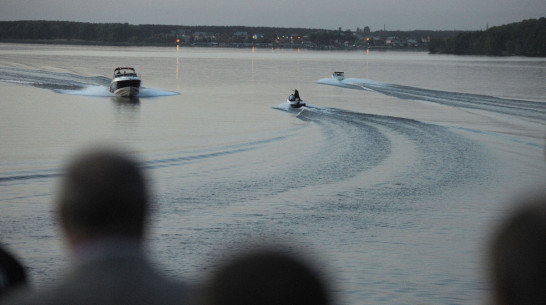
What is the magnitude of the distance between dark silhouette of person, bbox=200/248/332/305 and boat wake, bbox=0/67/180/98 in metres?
35.5

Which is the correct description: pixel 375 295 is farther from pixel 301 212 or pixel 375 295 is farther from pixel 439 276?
pixel 301 212

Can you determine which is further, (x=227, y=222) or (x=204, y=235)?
(x=227, y=222)

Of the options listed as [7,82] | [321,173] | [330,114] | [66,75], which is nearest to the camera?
[321,173]

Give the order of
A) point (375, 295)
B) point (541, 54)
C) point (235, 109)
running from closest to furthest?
point (375, 295) → point (235, 109) → point (541, 54)

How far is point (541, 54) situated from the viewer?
474 ft

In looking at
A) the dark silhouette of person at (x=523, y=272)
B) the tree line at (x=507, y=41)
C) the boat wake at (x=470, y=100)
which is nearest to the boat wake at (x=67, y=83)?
the boat wake at (x=470, y=100)

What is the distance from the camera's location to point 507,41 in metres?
149

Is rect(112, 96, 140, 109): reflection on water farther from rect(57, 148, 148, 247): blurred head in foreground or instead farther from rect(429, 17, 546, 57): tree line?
rect(429, 17, 546, 57): tree line

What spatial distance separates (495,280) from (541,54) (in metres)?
152

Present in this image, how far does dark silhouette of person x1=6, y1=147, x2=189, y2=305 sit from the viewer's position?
6.35 metres

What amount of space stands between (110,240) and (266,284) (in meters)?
5.05

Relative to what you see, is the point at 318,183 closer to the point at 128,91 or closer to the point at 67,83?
the point at 128,91

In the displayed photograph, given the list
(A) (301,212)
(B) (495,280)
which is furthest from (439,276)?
(A) (301,212)

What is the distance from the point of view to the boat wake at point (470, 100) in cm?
2656
